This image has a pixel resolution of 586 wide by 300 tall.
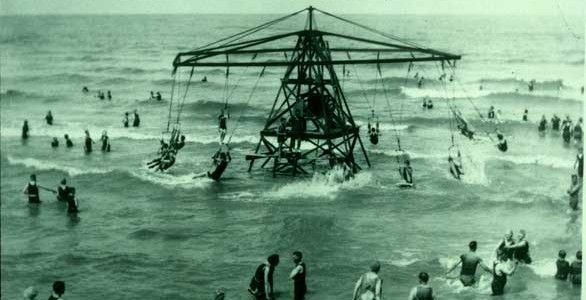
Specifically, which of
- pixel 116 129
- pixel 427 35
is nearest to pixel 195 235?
pixel 116 129

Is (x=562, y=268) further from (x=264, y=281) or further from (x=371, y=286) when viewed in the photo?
(x=264, y=281)

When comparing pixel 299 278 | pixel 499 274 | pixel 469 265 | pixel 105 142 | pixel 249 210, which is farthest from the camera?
pixel 105 142

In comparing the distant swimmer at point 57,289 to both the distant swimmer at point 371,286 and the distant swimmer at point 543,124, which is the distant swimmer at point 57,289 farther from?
the distant swimmer at point 543,124

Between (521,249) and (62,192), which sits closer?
(521,249)

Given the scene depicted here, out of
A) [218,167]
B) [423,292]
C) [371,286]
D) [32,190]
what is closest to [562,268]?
[423,292]

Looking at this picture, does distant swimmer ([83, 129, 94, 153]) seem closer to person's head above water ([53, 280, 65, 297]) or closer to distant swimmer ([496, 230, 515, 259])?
person's head above water ([53, 280, 65, 297])

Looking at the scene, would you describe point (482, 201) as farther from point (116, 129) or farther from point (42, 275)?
point (116, 129)

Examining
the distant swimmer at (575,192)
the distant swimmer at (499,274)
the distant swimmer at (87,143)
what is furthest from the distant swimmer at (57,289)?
the distant swimmer at (87,143)
